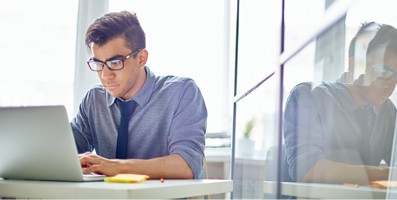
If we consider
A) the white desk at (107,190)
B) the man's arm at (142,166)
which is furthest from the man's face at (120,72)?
the white desk at (107,190)

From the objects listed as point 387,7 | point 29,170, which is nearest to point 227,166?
point 29,170

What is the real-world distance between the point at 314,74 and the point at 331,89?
0.08 m

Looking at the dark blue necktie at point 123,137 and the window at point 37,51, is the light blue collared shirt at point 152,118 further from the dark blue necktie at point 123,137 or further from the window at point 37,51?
the window at point 37,51

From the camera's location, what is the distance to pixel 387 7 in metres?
1.18

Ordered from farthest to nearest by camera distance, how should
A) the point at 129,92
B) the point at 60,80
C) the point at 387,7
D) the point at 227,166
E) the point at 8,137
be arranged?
the point at 227,166, the point at 60,80, the point at 129,92, the point at 8,137, the point at 387,7

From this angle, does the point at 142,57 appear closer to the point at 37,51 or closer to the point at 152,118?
the point at 152,118

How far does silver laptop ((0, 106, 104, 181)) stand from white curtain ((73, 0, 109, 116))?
4.45 feet

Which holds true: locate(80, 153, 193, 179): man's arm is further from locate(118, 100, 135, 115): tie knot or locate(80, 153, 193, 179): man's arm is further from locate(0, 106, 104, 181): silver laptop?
locate(118, 100, 135, 115): tie knot

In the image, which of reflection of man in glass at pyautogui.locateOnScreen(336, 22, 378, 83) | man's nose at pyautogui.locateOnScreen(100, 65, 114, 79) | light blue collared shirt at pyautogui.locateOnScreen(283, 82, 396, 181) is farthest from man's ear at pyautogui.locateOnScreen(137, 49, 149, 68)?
reflection of man in glass at pyautogui.locateOnScreen(336, 22, 378, 83)

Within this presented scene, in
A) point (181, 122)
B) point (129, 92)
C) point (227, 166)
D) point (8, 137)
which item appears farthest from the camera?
point (227, 166)

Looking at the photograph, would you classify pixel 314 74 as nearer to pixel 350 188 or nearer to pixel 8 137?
pixel 350 188

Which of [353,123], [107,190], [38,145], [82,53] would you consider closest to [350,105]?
[353,123]

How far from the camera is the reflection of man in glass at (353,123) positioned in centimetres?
120

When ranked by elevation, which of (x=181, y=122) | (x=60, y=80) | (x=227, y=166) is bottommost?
(x=227, y=166)
